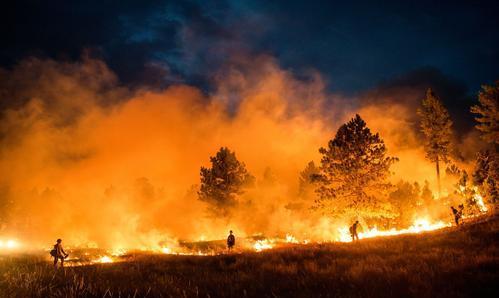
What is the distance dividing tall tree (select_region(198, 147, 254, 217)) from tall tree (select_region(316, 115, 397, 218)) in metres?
19.9

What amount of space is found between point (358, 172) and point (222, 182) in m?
24.0

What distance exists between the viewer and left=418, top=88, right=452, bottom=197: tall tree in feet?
183

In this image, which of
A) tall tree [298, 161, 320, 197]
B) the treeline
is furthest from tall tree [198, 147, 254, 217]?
tall tree [298, 161, 320, 197]

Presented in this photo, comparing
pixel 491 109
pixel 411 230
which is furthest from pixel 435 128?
pixel 411 230

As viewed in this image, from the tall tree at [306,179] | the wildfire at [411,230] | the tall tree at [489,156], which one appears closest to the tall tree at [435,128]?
the tall tree at [489,156]

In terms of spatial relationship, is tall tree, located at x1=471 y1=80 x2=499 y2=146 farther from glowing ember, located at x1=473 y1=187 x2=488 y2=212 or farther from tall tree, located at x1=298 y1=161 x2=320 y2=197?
tall tree, located at x1=298 y1=161 x2=320 y2=197

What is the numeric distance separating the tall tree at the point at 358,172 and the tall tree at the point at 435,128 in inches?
893

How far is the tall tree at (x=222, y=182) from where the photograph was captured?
55750 mm

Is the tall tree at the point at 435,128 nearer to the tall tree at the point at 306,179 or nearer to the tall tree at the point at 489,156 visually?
the tall tree at the point at 489,156

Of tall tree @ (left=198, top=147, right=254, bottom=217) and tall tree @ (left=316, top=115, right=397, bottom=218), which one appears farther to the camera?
tall tree @ (left=198, top=147, right=254, bottom=217)

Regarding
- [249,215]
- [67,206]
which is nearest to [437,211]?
[249,215]

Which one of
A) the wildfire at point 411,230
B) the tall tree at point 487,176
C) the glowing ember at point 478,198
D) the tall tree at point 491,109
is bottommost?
the wildfire at point 411,230

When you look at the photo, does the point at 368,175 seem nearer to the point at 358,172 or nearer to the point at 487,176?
the point at 358,172

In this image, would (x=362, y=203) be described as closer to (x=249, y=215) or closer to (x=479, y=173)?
(x=479, y=173)
